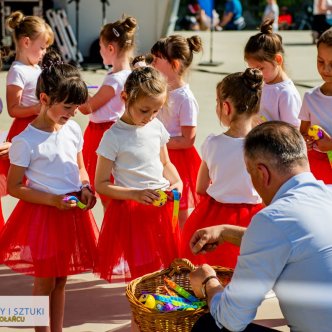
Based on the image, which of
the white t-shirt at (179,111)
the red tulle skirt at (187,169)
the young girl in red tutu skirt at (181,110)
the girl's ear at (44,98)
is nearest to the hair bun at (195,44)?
the young girl in red tutu skirt at (181,110)

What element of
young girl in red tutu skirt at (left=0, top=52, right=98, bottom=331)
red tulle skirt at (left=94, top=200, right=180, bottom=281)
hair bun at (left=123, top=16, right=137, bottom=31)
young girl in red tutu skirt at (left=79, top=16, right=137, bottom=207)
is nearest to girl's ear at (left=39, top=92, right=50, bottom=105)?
young girl in red tutu skirt at (left=0, top=52, right=98, bottom=331)

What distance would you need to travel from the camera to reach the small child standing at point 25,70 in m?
5.10

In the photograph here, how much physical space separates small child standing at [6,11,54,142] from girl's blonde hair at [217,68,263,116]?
59.0 inches

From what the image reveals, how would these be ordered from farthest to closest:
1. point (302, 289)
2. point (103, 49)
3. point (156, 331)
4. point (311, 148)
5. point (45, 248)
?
point (103, 49)
point (311, 148)
point (45, 248)
point (156, 331)
point (302, 289)

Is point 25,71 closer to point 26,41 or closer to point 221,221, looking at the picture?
point 26,41

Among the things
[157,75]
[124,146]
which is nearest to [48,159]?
[124,146]

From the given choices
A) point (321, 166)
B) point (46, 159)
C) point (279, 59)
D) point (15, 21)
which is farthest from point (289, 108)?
point (15, 21)

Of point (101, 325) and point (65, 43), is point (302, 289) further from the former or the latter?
point (65, 43)

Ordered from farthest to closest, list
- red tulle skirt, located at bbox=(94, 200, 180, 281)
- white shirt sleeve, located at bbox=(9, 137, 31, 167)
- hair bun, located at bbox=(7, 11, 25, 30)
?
1. hair bun, located at bbox=(7, 11, 25, 30)
2. red tulle skirt, located at bbox=(94, 200, 180, 281)
3. white shirt sleeve, located at bbox=(9, 137, 31, 167)

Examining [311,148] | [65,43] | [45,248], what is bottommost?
[65,43]

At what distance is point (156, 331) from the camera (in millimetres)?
3059

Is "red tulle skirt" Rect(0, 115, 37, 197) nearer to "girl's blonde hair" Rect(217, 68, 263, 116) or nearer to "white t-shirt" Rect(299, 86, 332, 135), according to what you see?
"girl's blonde hair" Rect(217, 68, 263, 116)

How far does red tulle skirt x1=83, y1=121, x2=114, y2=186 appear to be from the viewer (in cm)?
523

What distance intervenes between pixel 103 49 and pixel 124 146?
1476 mm
